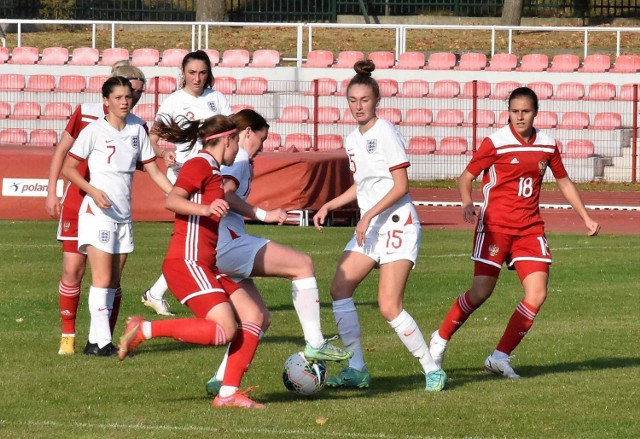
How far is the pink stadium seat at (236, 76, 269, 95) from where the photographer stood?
93.9 feet

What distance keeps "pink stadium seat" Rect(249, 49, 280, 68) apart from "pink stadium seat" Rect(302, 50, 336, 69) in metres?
0.68

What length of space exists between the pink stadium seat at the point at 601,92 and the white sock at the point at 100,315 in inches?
803

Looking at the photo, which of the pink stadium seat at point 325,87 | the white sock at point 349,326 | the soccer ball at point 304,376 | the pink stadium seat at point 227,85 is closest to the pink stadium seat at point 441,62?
the pink stadium seat at point 325,87

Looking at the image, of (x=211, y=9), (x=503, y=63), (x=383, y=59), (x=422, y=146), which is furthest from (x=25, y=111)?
(x=211, y=9)

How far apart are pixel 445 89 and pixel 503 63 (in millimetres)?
2571

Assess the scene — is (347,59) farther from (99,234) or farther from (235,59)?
(99,234)

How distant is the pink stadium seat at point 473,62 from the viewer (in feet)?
99.6

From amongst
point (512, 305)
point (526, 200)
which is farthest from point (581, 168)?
point (526, 200)

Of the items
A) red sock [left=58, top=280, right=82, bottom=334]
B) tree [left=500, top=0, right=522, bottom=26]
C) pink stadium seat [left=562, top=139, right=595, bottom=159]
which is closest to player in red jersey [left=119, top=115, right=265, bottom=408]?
red sock [left=58, top=280, right=82, bottom=334]

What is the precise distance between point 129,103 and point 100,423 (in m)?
2.76

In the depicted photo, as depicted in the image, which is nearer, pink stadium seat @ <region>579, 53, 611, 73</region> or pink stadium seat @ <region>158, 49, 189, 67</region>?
pink stadium seat @ <region>579, 53, 611, 73</region>

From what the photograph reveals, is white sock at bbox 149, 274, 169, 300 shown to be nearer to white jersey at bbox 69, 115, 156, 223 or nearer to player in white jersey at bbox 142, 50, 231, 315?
player in white jersey at bbox 142, 50, 231, 315

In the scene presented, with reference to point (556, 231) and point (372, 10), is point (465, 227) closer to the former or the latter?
point (556, 231)

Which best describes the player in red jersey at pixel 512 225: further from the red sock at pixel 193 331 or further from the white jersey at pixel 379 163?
the red sock at pixel 193 331
